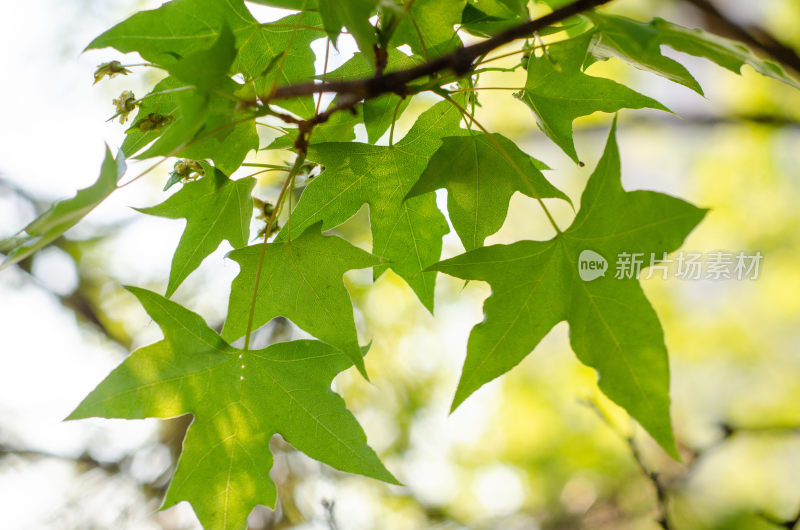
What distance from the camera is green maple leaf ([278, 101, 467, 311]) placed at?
0.93 m

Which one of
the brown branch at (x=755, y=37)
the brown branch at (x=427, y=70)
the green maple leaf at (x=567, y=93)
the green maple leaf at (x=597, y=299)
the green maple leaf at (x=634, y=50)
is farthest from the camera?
the brown branch at (x=755, y=37)

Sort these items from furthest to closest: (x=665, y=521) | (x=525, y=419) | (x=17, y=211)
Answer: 1. (x=525, y=419)
2. (x=17, y=211)
3. (x=665, y=521)

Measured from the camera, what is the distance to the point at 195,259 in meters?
0.94

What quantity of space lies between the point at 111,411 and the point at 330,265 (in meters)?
0.36

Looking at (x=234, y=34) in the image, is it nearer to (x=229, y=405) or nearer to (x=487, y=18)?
(x=487, y=18)

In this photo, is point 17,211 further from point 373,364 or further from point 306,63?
point 306,63

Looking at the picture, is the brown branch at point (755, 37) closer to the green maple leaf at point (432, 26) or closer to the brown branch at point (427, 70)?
the green maple leaf at point (432, 26)

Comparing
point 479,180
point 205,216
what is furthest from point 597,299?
point 205,216

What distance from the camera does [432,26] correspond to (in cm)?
84

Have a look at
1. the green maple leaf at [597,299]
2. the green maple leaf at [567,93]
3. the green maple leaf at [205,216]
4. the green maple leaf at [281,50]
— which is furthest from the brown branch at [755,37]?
the green maple leaf at [205,216]

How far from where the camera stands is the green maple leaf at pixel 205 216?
0.92m

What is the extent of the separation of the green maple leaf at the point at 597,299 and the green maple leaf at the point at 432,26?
256 mm

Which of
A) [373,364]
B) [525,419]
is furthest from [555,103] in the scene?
[525,419]

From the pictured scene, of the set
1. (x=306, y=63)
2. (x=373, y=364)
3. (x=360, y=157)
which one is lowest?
(x=373, y=364)
